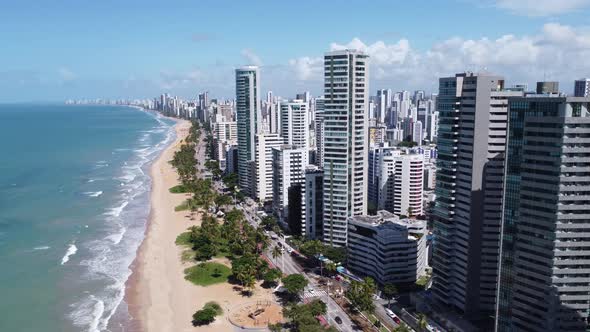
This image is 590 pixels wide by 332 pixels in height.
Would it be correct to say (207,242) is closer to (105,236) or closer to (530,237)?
(105,236)

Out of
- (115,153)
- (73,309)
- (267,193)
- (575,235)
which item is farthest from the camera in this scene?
(115,153)

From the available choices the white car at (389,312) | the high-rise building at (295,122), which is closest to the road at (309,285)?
the white car at (389,312)

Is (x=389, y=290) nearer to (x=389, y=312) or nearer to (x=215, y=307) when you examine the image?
(x=389, y=312)

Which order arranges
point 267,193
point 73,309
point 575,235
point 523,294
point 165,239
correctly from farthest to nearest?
point 267,193
point 165,239
point 73,309
point 523,294
point 575,235

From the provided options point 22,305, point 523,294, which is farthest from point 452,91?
Result: point 22,305

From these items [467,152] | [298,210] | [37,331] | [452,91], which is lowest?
[37,331]

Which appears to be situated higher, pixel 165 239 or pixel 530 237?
pixel 530 237

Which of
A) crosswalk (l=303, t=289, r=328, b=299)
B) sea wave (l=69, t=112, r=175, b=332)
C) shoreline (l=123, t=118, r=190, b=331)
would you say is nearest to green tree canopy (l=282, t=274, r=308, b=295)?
crosswalk (l=303, t=289, r=328, b=299)
